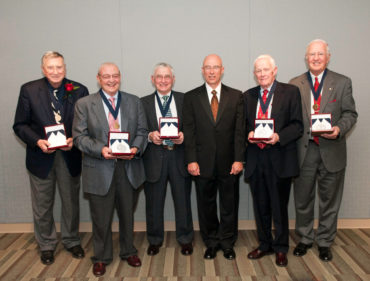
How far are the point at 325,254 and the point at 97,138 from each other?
247cm

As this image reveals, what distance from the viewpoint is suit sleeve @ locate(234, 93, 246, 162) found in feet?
11.2

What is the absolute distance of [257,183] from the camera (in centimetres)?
348

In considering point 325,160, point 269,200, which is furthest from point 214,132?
point 325,160

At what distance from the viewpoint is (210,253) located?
3631mm

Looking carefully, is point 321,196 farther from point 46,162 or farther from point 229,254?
point 46,162

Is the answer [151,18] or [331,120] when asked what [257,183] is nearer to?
[331,120]

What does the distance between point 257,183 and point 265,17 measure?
195 cm

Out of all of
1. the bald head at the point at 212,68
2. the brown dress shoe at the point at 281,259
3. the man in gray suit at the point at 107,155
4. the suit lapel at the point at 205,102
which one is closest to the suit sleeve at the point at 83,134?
the man in gray suit at the point at 107,155

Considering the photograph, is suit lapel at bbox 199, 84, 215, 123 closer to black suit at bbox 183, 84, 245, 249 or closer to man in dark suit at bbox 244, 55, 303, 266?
black suit at bbox 183, 84, 245, 249

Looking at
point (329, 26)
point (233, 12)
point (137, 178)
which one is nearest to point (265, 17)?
point (233, 12)

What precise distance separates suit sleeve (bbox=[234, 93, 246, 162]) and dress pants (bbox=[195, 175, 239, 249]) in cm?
24

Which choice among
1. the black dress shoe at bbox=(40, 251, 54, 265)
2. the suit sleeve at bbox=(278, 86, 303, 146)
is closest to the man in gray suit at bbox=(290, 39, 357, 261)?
the suit sleeve at bbox=(278, 86, 303, 146)

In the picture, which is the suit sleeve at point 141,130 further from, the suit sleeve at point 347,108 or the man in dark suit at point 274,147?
the suit sleeve at point 347,108

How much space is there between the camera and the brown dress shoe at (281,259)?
3.45 metres
